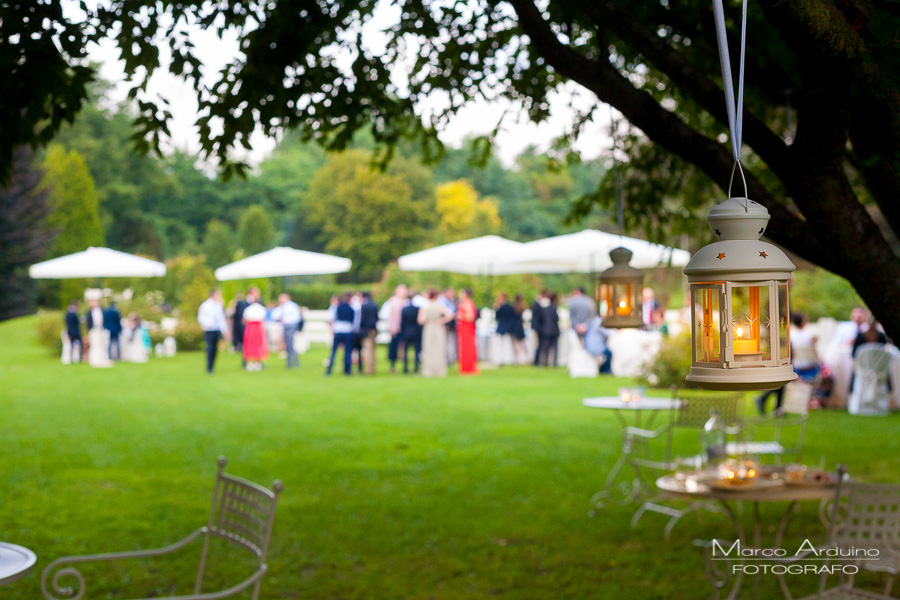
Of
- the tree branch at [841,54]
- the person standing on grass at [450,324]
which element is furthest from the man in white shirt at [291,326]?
the tree branch at [841,54]

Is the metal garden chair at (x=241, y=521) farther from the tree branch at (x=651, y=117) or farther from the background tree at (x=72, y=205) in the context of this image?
the background tree at (x=72, y=205)

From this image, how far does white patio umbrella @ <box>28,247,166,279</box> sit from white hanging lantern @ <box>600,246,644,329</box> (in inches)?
798

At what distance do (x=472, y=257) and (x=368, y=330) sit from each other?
393 centimetres

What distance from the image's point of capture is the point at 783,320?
2.28 m

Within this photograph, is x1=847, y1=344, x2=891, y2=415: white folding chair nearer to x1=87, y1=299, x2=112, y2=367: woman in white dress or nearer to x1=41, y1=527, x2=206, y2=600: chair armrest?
x1=41, y1=527, x2=206, y2=600: chair armrest

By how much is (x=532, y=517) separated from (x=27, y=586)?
11.9 ft

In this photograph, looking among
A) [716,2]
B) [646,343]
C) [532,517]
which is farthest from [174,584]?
[646,343]

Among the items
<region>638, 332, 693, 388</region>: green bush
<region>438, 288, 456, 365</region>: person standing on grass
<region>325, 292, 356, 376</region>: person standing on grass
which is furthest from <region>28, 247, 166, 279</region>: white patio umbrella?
<region>638, 332, 693, 388</region>: green bush

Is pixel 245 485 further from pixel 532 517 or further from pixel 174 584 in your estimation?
pixel 532 517

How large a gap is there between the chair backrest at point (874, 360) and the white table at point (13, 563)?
1174cm

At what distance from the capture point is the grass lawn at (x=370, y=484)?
590cm

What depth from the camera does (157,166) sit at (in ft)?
200

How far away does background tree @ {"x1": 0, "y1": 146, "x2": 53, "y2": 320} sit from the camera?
35625 millimetres

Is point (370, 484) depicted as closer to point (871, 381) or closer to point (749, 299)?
point (749, 299)
